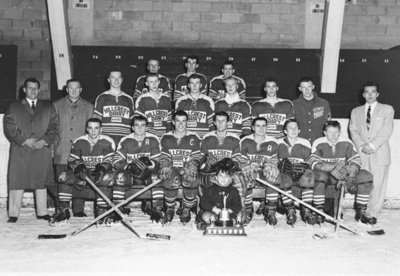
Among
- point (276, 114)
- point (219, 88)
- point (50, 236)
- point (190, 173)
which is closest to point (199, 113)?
point (219, 88)

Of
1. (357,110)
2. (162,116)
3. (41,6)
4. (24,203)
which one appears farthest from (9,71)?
(357,110)

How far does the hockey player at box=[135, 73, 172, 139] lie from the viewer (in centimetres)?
481

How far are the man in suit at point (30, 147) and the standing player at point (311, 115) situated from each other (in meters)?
2.55

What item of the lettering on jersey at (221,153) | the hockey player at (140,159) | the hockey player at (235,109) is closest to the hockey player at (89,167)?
the hockey player at (140,159)

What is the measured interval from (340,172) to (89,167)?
233cm

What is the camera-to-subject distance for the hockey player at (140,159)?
13.6 feet

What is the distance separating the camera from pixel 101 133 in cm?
471

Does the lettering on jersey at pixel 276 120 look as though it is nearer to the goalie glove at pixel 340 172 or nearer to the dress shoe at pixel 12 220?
the goalie glove at pixel 340 172

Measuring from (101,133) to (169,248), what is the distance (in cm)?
176

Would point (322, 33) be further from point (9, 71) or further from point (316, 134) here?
point (9, 71)

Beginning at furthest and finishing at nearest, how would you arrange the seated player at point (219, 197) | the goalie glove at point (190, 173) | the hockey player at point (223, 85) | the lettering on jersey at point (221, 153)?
the hockey player at point (223, 85), the lettering on jersey at point (221, 153), the goalie glove at point (190, 173), the seated player at point (219, 197)

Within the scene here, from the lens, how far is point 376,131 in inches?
187

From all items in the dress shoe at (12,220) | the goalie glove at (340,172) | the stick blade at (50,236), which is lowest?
the dress shoe at (12,220)

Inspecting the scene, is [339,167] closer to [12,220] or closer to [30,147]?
[30,147]
